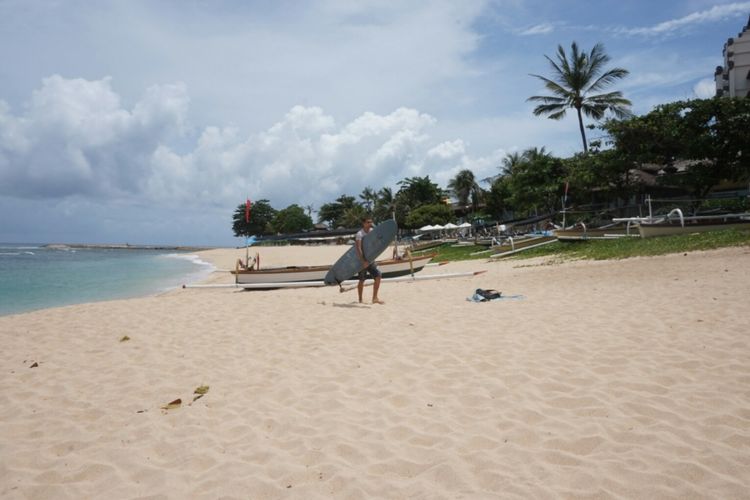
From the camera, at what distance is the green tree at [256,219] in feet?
338

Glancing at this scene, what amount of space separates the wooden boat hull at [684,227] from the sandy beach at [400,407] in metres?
8.95

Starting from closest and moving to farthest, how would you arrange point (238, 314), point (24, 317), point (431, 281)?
point (238, 314) < point (24, 317) < point (431, 281)

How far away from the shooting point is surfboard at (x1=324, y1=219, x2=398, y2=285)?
32.2ft

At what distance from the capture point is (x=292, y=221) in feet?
302

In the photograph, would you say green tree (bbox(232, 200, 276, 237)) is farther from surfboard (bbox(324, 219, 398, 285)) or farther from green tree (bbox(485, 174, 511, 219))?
surfboard (bbox(324, 219, 398, 285))

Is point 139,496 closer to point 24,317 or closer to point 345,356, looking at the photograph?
point 345,356

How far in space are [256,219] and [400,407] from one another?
4173 inches

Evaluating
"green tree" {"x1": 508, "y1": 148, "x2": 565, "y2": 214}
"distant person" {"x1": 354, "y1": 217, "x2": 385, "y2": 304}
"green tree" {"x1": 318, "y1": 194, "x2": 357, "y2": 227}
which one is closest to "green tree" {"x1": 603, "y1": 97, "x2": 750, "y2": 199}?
"green tree" {"x1": 508, "y1": 148, "x2": 565, "y2": 214}

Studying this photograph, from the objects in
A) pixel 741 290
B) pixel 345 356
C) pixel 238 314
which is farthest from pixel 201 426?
pixel 741 290

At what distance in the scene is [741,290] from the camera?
22.3 ft

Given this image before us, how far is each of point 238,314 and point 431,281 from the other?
20.5 feet

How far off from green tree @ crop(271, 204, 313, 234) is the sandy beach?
85.4m

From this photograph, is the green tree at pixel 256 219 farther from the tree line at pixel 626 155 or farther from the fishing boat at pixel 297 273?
the fishing boat at pixel 297 273

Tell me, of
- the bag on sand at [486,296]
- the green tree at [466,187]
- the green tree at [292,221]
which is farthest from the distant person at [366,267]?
the green tree at [292,221]
